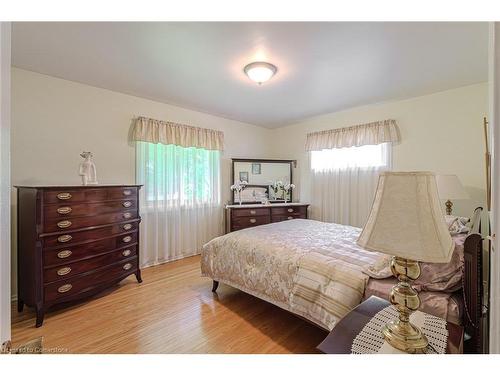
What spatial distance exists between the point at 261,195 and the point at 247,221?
714 mm

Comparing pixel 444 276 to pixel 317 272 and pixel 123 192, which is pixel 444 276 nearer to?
pixel 317 272

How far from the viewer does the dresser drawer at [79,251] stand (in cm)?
198

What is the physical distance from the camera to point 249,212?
12.7 feet

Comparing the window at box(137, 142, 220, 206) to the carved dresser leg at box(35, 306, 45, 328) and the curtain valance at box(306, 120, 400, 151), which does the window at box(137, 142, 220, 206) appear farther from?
the curtain valance at box(306, 120, 400, 151)

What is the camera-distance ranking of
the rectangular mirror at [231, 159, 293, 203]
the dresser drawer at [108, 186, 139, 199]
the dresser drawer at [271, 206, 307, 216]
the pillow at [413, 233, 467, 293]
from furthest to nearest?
1. the rectangular mirror at [231, 159, 293, 203]
2. the dresser drawer at [271, 206, 307, 216]
3. the dresser drawer at [108, 186, 139, 199]
4. the pillow at [413, 233, 467, 293]

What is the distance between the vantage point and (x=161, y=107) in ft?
11.2

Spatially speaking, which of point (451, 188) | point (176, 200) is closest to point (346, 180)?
point (451, 188)

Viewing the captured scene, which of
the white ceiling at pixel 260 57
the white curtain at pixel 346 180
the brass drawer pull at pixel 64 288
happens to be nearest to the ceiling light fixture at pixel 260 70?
the white ceiling at pixel 260 57

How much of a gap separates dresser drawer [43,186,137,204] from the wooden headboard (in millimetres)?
2851

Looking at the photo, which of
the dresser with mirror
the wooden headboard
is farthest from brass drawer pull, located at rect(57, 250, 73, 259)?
the wooden headboard

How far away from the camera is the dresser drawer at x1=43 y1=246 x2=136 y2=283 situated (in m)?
1.99

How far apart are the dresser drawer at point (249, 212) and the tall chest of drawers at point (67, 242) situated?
172 centimetres

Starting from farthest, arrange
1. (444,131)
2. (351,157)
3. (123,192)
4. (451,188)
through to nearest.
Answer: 1. (351,157)
2. (444,131)
3. (123,192)
4. (451,188)
